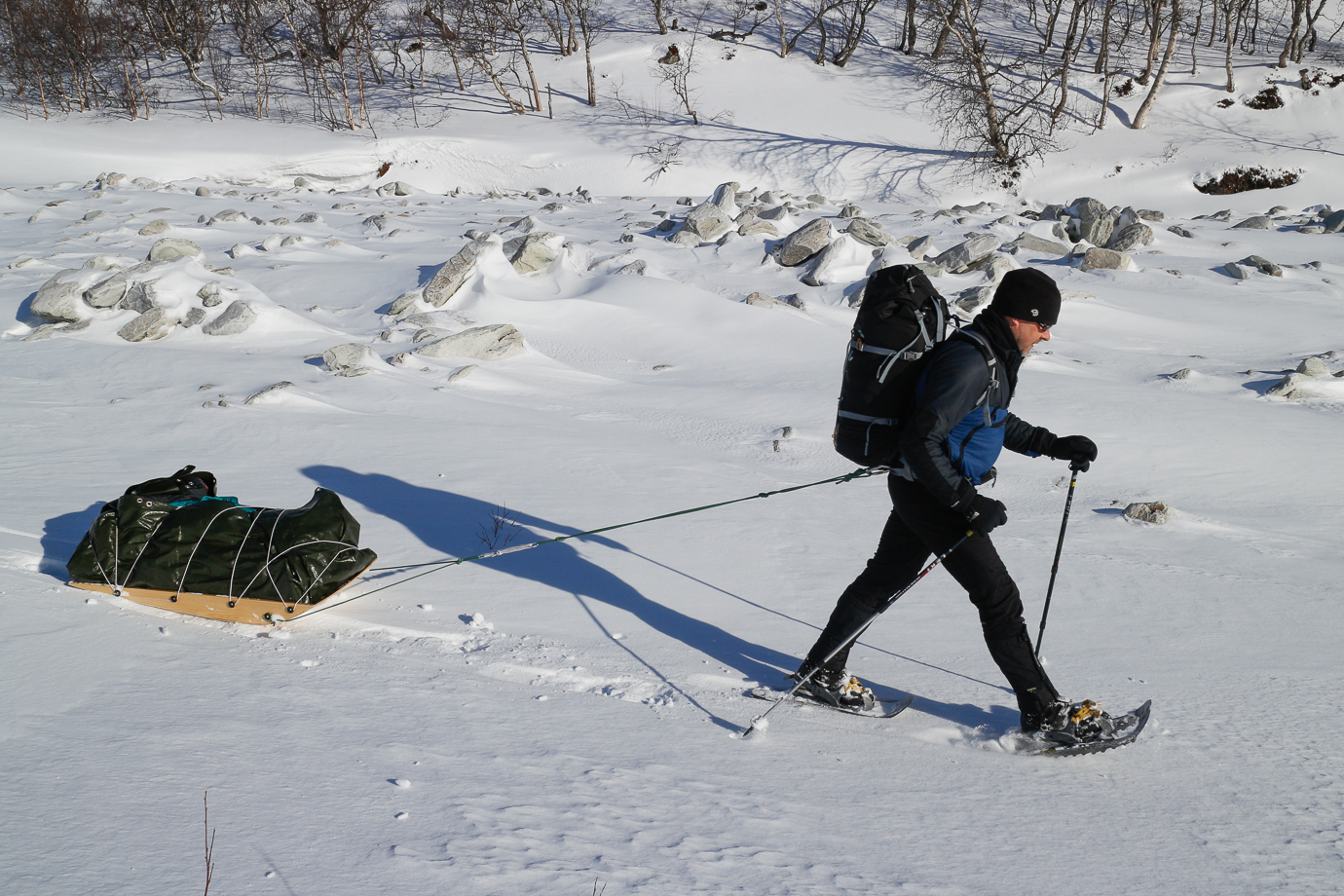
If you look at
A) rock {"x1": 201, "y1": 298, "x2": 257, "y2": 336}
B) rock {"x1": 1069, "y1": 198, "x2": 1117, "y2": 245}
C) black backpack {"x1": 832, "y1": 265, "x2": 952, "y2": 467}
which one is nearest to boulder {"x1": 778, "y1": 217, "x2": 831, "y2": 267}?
rock {"x1": 1069, "y1": 198, "x2": 1117, "y2": 245}

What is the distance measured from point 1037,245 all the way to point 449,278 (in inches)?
303

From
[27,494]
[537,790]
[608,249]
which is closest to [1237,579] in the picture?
[537,790]

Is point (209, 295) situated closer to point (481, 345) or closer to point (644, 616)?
point (481, 345)

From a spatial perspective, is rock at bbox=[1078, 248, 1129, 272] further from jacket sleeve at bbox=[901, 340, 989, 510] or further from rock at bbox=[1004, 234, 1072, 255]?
jacket sleeve at bbox=[901, 340, 989, 510]

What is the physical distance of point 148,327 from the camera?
8.17m

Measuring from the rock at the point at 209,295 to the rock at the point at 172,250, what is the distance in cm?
197

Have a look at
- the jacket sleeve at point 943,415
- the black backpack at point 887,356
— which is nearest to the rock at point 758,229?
the black backpack at point 887,356

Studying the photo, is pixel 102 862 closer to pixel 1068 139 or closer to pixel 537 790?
pixel 537 790

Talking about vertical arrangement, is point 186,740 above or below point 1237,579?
above

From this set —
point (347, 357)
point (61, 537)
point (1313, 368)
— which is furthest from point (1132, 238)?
point (61, 537)

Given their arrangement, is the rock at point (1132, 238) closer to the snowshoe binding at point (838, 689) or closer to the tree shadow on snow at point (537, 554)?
the tree shadow on snow at point (537, 554)

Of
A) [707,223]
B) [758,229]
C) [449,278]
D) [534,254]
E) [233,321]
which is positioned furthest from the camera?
[707,223]

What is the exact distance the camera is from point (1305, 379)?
7.32 metres

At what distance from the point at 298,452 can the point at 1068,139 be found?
73.8ft
